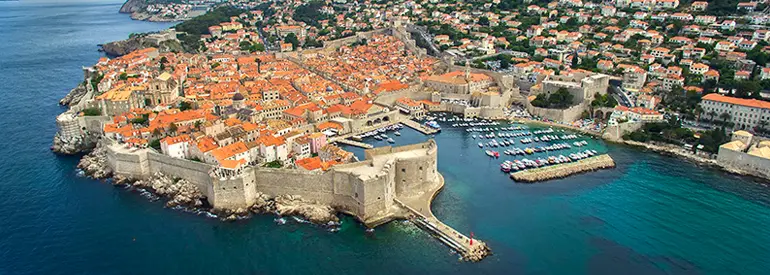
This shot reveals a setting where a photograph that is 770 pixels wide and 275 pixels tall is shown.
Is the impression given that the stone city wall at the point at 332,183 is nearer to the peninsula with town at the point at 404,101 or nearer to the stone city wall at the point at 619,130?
the peninsula with town at the point at 404,101

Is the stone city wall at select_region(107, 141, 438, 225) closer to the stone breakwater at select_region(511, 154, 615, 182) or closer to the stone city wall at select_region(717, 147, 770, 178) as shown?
the stone breakwater at select_region(511, 154, 615, 182)

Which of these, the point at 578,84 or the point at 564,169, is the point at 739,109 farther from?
the point at 564,169

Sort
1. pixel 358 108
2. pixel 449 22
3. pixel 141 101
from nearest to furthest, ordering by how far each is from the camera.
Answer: pixel 141 101
pixel 358 108
pixel 449 22

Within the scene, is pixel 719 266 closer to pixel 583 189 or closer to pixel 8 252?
pixel 583 189

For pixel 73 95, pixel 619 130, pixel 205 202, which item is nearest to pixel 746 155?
pixel 619 130

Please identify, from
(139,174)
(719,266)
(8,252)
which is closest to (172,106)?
(139,174)

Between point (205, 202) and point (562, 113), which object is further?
point (562, 113)

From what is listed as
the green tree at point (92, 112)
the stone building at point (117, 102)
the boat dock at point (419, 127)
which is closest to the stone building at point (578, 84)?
the boat dock at point (419, 127)
